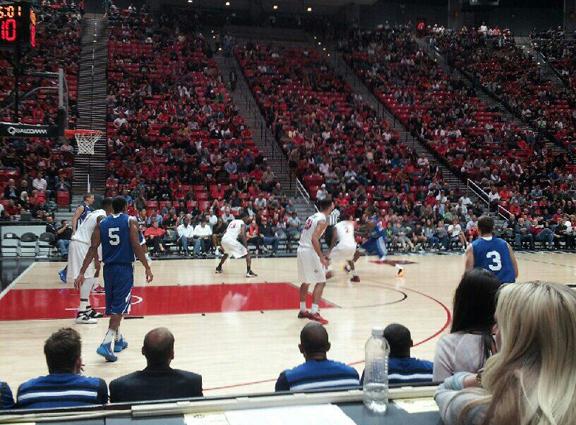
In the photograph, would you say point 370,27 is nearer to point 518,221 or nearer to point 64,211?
point 518,221

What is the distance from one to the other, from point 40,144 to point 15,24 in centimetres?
930

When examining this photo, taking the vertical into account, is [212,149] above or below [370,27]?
below

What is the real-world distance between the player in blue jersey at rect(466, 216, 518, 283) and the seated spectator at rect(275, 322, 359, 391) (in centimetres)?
314

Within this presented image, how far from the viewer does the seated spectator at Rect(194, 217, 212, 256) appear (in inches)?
646

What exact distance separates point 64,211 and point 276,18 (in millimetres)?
20741

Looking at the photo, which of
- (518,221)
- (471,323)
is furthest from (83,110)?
(471,323)

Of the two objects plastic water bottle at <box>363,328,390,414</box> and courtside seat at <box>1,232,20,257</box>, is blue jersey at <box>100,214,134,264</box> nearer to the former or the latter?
plastic water bottle at <box>363,328,390,414</box>

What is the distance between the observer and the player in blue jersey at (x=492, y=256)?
612 cm

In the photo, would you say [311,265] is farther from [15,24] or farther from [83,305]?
[15,24]

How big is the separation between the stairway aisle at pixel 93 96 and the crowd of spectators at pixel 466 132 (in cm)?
1250

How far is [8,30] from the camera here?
10062 millimetres

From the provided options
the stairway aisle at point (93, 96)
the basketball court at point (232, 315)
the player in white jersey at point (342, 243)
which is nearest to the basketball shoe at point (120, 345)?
the basketball court at point (232, 315)

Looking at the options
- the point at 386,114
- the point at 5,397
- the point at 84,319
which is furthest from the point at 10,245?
the point at 386,114

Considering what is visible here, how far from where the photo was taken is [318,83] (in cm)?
2775
